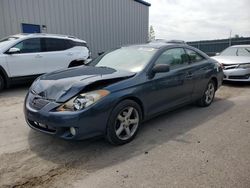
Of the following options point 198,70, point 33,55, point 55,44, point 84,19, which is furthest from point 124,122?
point 84,19

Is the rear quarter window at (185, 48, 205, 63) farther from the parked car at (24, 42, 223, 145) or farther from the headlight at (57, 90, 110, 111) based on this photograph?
the headlight at (57, 90, 110, 111)

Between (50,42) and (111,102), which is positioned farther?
(50,42)

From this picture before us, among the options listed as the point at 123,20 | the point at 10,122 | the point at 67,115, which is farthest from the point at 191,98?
the point at 123,20

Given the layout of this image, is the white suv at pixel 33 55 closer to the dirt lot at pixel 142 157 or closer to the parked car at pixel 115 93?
the dirt lot at pixel 142 157

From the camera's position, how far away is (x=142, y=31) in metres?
19.5

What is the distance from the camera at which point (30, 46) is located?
793cm

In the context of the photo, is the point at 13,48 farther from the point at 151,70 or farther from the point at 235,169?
the point at 235,169

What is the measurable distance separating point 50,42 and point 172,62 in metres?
4.97

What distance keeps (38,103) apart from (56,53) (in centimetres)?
524

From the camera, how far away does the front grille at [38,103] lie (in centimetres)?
358

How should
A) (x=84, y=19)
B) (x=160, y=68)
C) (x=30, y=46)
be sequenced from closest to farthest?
(x=160, y=68)
(x=30, y=46)
(x=84, y=19)

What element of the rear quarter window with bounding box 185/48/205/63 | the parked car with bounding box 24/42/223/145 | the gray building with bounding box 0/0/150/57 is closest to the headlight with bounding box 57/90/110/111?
the parked car with bounding box 24/42/223/145

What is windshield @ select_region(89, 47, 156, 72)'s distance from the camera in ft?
14.6

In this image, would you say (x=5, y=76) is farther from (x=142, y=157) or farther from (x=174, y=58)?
(x=142, y=157)
